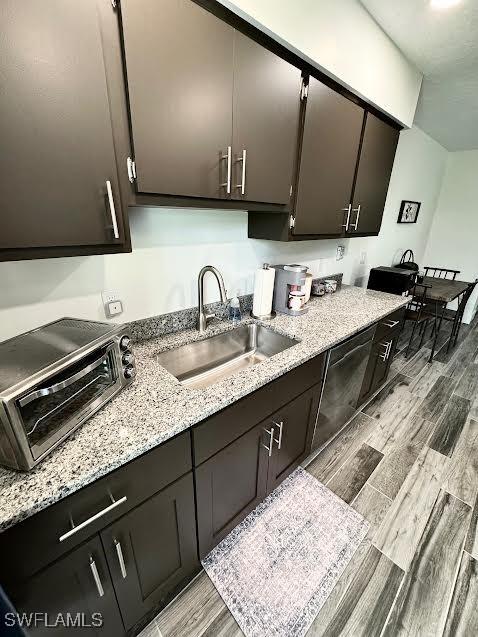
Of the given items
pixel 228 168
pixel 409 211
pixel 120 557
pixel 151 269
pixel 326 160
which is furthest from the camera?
pixel 409 211

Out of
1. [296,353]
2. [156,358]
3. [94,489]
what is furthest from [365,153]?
[94,489]

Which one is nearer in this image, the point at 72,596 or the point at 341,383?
the point at 72,596

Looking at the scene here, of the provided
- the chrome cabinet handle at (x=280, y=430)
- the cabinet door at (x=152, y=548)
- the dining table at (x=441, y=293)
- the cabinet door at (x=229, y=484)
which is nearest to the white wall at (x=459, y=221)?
the dining table at (x=441, y=293)

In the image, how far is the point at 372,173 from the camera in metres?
1.77

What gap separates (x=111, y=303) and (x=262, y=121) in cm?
102

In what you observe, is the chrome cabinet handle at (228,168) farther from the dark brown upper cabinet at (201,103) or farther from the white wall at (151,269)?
the white wall at (151,269)

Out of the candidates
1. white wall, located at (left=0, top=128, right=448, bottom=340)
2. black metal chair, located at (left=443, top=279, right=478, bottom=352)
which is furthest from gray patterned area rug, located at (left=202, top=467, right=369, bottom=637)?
black metal chair, located at (left=443, top=279, right=478, bottom=352)

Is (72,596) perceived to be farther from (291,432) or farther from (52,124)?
(52,124)

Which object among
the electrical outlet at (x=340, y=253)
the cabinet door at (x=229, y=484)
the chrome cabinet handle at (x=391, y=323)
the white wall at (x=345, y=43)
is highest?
the white wall at (x=345, y=43)

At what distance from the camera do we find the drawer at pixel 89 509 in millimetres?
564

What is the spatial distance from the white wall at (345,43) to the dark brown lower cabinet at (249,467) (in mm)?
1563

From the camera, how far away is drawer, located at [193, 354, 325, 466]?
0.90 m

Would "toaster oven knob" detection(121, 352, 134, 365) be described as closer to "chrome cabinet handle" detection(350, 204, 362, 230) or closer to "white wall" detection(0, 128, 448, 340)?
"white wall" detection(0, 128, 448, 340)

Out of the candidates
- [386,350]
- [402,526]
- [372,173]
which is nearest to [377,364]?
[386,350]
